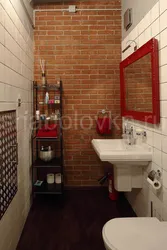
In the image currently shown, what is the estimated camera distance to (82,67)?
279 cm

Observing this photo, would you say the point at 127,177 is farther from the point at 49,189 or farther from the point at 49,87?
the point at 49,87

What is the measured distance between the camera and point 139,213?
212cm

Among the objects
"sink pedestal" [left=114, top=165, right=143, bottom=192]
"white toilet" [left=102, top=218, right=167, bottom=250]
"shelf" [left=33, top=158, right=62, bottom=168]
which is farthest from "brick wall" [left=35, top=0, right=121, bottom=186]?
"white toilet" [left=102, top=218, right=167, bottom=250]

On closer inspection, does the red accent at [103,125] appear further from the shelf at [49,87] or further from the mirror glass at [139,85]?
the shelf at [49,87]

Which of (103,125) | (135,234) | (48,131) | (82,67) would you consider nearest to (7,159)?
(48,131)

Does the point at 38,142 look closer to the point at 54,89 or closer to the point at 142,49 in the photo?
the point at 54,89

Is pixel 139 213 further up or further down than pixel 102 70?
further down

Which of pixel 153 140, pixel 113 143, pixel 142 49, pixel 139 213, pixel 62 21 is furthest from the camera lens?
pixel 62 21

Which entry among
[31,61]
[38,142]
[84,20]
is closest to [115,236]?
[38,142]

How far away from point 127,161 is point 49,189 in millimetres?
1279

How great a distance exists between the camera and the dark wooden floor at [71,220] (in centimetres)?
181

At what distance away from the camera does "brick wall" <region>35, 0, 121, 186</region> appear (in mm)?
2744

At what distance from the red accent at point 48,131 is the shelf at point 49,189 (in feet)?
2.29

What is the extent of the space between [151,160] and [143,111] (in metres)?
0.50
